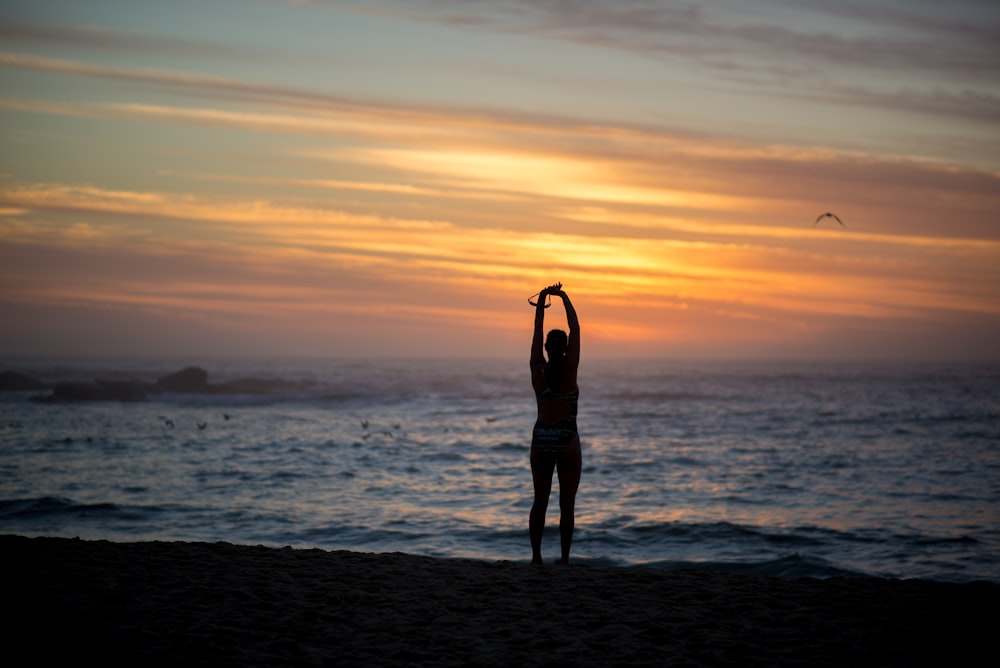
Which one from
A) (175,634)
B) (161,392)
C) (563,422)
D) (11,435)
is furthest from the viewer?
(161,392)

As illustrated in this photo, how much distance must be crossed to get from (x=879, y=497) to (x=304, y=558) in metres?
13.0

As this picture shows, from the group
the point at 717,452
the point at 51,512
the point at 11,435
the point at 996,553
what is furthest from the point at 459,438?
the point at 996,553

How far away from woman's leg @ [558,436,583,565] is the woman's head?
0.88m

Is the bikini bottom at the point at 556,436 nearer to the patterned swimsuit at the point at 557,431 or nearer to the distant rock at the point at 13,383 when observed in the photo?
the patterned swimsuit at the point at 557,431

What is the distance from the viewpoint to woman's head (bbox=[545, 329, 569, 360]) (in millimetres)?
7891

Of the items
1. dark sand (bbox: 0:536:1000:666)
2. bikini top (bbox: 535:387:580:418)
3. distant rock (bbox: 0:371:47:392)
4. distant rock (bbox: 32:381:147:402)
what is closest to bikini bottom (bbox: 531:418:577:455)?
bikini top (bbox: 535:387:580:418)

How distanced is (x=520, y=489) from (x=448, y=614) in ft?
36.0

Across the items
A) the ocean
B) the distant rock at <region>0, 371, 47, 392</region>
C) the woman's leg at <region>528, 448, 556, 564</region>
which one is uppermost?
the woman's leg at <region>528, 448, 556, 564</region>

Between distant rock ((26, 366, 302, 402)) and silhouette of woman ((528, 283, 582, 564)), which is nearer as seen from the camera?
silhouette of woman ((528, 283, 582, 564))

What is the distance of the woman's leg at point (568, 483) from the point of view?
26.5ft

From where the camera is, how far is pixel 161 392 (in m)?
61.7

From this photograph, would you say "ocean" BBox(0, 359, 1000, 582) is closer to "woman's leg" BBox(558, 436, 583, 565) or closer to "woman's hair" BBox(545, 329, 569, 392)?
"woman's leg" BBox(558, 436, 583, 565)

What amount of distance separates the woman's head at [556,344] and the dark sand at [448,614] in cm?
210

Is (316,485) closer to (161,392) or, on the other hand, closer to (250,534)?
(250,534)
